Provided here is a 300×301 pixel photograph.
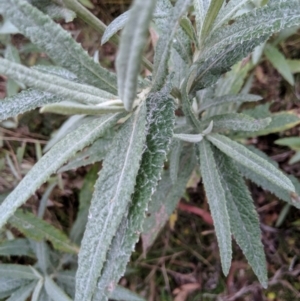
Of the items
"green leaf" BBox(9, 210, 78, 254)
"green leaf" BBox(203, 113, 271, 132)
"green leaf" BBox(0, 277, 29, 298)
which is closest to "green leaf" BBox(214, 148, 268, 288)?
"green leaf" BBox(203, 113, 271, 132)

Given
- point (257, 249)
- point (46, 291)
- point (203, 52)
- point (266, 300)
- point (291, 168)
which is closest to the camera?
point (203, 52)

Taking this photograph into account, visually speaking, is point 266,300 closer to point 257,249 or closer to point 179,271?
point 179,271

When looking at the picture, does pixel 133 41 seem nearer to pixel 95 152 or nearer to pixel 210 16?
pixel 210 16

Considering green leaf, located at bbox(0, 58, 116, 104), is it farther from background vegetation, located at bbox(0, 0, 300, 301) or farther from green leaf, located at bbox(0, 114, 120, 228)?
background vegetation, located at bbox(0, 0, 300, 301)

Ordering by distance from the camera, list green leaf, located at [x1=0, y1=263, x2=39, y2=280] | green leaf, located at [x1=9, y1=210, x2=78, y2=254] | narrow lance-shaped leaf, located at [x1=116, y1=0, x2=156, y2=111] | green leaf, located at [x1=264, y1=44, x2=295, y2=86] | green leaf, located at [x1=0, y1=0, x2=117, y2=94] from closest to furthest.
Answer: narrow lance-shaped leaf, located at [x1=116, y1=0, x2=156, y2=111], green leaf, located at [x1=0, y1=0, x2=117, y2=94], green leaf, located at [x1=0, y1=263, x2=39, y2=280], green leaf, located at [x1=9, y1=210, x2=78, y2=254], green leaf, located at [x1=264, y1=44, x2=295, y2=86]

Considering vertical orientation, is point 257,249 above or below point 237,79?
below

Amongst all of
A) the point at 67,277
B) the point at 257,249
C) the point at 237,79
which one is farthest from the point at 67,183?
the point at 257,249

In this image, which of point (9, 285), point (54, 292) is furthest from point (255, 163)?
point (9, 285)
